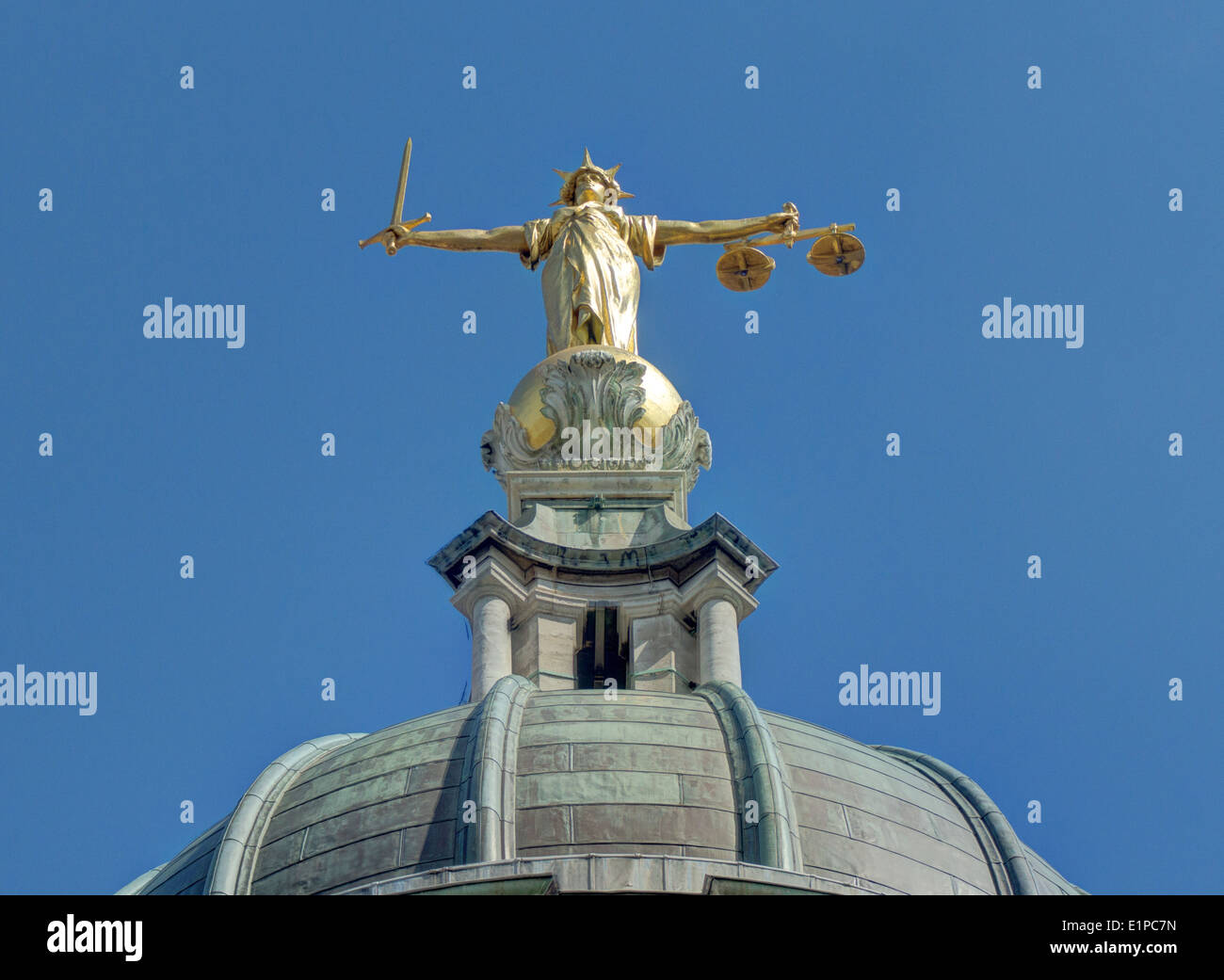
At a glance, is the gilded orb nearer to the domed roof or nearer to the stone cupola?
the stone cupola

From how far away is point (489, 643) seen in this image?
5538 centimetres

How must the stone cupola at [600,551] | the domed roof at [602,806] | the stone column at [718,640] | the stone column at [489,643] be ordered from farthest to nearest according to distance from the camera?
the stone cupola at [600,551] < the stone column at [718,640] < the stone column at [489,643] < the domed roof at [602,806]

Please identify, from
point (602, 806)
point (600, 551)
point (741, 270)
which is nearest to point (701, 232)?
point (741, 270)

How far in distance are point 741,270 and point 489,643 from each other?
38.9ft

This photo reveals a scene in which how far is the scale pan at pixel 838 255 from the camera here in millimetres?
60344

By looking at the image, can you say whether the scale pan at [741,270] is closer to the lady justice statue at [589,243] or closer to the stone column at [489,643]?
the lady justice statue at [589,243]

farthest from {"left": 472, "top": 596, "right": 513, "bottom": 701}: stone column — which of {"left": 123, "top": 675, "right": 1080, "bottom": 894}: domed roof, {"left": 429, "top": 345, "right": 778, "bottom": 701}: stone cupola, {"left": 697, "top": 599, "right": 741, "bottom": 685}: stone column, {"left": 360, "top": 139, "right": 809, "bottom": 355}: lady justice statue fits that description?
{"left": 360, "top": 139, "right": 809, "bottom": 355}: lady justice statue

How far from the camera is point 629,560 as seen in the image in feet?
187

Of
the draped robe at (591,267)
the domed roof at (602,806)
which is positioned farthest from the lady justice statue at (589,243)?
the domed roof at (602,806)

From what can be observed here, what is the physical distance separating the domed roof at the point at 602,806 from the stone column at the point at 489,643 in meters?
4.65

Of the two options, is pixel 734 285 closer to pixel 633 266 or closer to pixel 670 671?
pixel 633 266

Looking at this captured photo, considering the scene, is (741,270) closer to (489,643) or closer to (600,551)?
(600,551)
